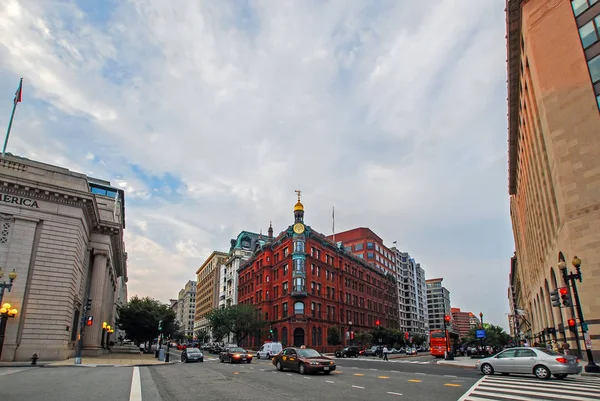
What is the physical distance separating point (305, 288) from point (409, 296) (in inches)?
3137

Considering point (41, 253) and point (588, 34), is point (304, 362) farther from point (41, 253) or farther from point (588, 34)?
point (588, 34)

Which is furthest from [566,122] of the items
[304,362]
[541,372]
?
[304,362]

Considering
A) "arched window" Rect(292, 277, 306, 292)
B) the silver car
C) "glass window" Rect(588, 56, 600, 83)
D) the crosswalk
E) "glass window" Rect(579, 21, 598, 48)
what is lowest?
the crosswalk

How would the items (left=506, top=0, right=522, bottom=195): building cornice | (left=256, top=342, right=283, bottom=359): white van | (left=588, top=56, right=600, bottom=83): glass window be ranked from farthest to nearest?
(left=256, top=342, right=283, bottom=359): white van < (left=506, top=0, right=522, bottom=195): building cornice < (left=588, top=56, right=600, bottom=83): glass window

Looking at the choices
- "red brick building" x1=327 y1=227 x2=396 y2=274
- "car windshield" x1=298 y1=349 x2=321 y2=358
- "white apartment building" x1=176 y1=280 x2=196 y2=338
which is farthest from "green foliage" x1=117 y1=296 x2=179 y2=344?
"white apartment building" x1=176 y1=280 x2=196 y2=338

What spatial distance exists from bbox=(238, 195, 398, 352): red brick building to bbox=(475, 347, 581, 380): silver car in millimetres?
43077

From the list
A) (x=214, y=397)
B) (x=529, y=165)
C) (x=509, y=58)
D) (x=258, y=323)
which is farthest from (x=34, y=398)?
(x=258, y=323)

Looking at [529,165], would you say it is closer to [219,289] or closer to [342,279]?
[342,279]

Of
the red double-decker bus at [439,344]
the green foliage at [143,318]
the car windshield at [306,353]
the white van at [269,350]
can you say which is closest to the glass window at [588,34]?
the car windshield at [306,353]

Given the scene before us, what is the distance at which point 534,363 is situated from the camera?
17.7 metres

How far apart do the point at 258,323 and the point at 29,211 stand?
4239cm

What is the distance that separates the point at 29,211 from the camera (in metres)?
32.5

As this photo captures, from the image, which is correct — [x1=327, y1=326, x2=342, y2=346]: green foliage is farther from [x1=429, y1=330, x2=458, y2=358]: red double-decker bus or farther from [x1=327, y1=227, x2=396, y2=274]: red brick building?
[x1=327, y1=227, x2=396, y2=274]: red brick building

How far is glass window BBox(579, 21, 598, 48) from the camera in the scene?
28428 millimetres
